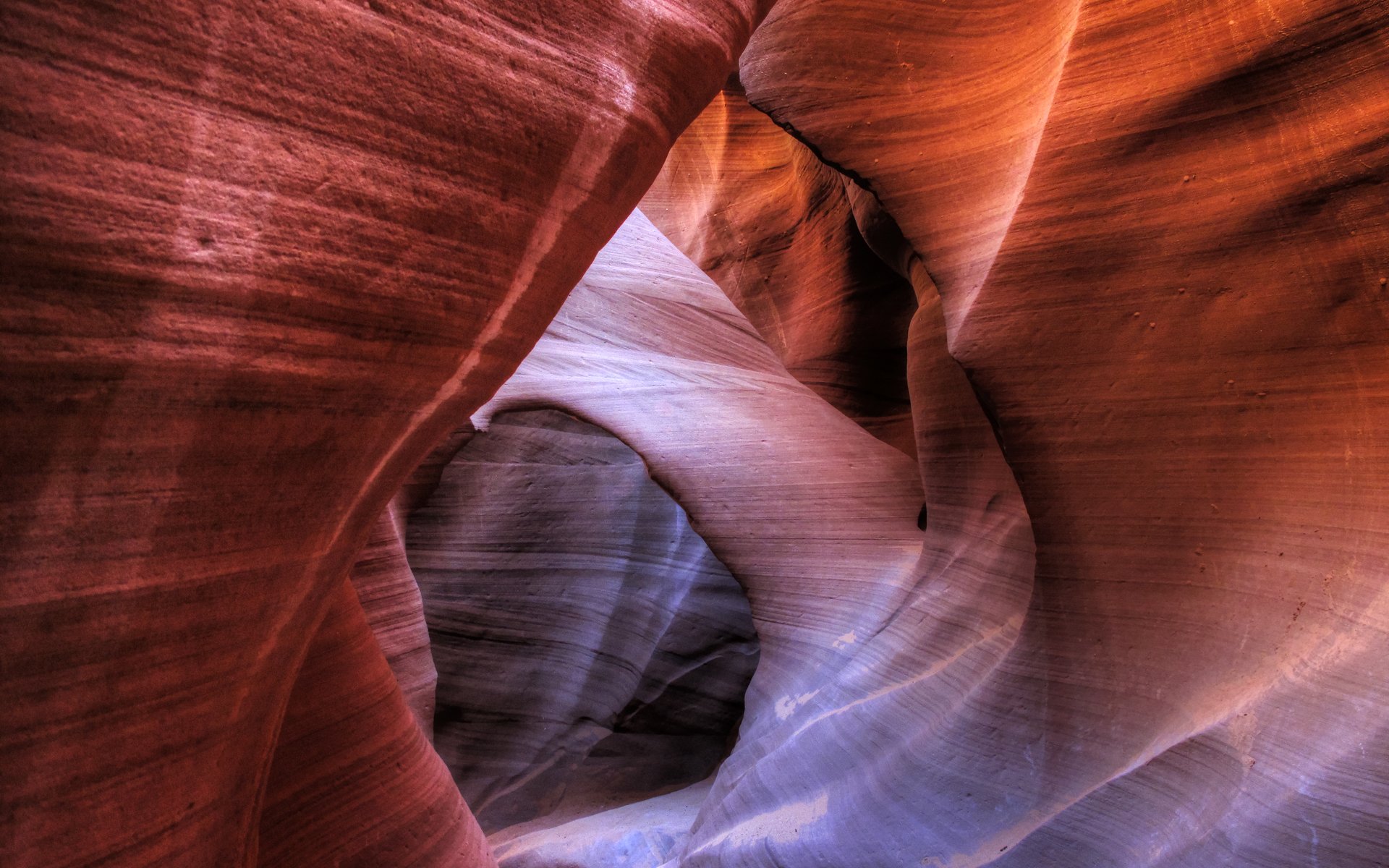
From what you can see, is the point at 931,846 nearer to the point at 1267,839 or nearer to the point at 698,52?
the point at 1267,839

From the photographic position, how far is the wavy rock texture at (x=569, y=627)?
5.26 m

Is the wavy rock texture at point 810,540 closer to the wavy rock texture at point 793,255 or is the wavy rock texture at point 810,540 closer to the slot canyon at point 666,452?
the slot canyon at point 666,452

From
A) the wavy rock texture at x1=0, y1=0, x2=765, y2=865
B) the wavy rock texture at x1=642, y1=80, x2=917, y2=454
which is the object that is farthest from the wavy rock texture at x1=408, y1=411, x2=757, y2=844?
the wavy rock texture at x1=0, y1=0, x2=765, y2=865

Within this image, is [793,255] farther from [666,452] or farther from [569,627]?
[569,627]

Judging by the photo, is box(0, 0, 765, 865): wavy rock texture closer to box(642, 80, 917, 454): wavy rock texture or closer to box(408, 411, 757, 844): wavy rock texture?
box(408, 411, 757, 844): wavy rock texture

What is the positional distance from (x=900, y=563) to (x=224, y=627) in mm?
3266

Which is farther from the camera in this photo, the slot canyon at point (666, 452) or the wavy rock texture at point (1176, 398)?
the wavy rock texture at point (1176, 398)

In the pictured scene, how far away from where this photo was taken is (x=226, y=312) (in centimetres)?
104

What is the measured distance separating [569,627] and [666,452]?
1.77 m

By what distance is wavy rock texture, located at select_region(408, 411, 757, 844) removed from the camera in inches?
207

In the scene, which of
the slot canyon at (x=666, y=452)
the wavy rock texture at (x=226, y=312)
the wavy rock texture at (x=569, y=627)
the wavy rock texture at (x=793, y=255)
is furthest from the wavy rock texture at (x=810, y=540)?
the wavy rock texture at (x=226, y=312)

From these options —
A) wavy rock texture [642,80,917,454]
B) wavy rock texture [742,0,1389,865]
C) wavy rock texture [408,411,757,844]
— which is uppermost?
wavy rock texture [742,0,1389,865]

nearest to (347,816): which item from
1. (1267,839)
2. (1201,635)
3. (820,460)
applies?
(1267,839)

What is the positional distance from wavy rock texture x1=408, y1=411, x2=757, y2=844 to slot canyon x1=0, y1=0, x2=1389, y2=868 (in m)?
0.03
